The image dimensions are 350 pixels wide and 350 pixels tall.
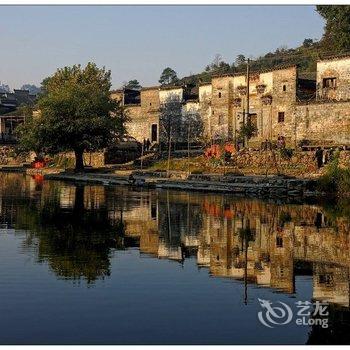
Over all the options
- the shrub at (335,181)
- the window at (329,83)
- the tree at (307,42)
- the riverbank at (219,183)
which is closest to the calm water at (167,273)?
the shrub at (335,181)

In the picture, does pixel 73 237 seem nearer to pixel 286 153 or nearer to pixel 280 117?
pixel 286 153

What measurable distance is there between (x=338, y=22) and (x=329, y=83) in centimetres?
1105

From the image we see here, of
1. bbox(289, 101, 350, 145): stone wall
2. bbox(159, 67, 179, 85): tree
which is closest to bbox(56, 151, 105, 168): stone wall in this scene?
bbox(289, 101, 350, 145): stone wall

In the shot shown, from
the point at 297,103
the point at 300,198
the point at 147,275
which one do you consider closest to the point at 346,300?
the point at 147,275

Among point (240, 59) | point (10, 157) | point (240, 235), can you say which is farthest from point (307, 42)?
point (240, 235)

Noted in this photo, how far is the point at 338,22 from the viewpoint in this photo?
54.3 m

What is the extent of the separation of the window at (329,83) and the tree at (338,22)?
813 centimetres

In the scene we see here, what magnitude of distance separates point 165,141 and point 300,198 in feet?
95.1

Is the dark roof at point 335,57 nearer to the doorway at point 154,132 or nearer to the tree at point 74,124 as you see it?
the tree at point 74,124

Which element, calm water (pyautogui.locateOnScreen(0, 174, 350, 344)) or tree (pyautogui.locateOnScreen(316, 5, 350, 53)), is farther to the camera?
tree (pyautogui.locateOnScreen(316, 5, 350, 53))

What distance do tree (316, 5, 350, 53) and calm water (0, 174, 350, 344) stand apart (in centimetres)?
2889

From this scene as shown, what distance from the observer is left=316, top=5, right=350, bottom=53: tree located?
2099 inches

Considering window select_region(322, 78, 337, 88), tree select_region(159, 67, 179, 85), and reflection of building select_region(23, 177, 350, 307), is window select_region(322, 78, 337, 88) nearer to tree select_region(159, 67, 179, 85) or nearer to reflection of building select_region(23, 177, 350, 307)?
reflection of building select_region(23, 177, 350, 307)

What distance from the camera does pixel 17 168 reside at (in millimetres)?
67188
